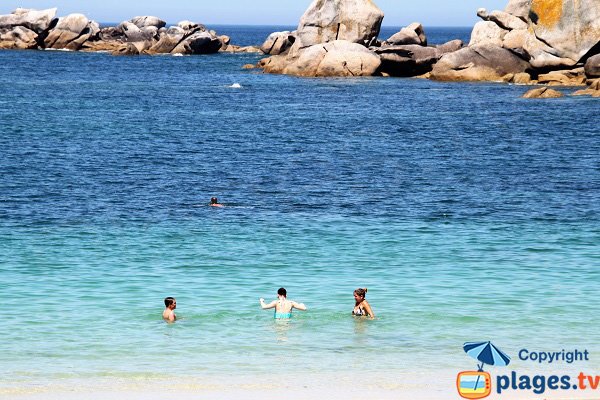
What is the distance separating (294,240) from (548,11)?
2348 inches

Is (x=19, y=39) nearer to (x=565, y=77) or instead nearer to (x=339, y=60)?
(x=339, y=60)

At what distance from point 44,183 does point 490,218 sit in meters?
19.1

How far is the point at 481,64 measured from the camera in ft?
307

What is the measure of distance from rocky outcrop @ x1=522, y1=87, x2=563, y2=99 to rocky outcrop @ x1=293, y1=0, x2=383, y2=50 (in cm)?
3125

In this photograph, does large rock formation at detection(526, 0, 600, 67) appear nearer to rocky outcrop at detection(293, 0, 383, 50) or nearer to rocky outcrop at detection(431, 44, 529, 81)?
rocky outcrop at detection(431, 44, 529, 81)

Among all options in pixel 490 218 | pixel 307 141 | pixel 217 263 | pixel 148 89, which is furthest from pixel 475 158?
pixel 148 89

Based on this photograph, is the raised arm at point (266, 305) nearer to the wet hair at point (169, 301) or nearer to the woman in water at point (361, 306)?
the woman in water at point (361, 306)

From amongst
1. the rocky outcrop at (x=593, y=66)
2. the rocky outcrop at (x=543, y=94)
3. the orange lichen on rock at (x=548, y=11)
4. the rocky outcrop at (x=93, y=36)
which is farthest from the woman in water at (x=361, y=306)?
the rocky outcrop at (x=93, y=36)

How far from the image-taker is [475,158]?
5191cm

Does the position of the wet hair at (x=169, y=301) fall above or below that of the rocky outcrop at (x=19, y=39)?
below

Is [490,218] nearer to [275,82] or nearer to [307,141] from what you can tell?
[307,141]

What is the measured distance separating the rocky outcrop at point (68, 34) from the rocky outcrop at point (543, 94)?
9926cm

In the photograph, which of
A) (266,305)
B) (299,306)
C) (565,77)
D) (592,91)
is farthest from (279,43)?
(299,306)

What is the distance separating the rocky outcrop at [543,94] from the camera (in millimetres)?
78250
